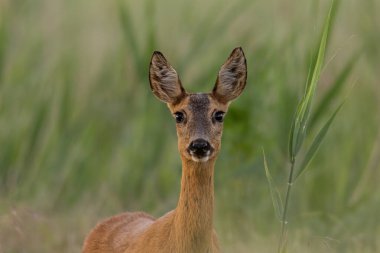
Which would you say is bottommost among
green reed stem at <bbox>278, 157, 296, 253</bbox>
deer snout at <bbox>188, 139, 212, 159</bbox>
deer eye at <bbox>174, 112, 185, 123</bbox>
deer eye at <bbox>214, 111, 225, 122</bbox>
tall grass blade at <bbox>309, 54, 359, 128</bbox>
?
green reed stem at <bbox>278, 157, 296, 253</bbox>

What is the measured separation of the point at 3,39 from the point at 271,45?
5.57 feet

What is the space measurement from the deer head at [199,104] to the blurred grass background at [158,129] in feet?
5.03

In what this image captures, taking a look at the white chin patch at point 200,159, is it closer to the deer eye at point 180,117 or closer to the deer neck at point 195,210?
the deer neck at point 195,210

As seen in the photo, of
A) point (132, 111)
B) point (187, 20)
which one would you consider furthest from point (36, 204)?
point (187, 20)

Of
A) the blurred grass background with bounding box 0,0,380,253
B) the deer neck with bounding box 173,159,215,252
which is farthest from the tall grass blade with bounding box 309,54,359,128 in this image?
the deer neck with bounding box 173,159,215,252

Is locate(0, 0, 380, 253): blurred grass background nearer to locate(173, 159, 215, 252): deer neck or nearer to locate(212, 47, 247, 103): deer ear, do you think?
locate(212, 47, 247, 103): deer ear

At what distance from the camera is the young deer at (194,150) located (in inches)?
200

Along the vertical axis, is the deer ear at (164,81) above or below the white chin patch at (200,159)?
above

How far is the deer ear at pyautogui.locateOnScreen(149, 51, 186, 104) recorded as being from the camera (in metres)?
5.36

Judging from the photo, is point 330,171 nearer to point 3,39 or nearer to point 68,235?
point 68,235

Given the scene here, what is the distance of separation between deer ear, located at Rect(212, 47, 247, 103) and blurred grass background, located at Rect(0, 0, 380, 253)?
57.6 inches

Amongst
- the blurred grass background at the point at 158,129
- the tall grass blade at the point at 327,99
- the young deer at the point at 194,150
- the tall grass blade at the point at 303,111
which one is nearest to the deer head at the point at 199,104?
the young deer at the point at 194,150

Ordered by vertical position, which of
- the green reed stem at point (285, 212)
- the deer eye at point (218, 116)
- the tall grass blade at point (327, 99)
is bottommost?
the green reed stem at point (285, 212)

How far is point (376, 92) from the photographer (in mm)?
7695
